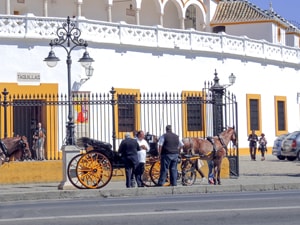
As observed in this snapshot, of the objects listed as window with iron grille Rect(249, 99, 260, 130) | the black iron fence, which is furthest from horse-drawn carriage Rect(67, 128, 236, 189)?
window with iron grille Rect(249, 99, 260, 130)

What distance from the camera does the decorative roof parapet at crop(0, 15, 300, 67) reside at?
33344mm

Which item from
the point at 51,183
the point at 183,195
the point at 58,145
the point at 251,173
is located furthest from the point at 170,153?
the point at 58,145

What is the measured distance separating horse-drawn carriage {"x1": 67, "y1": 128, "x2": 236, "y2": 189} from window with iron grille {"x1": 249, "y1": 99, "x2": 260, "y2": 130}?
62.2 ft

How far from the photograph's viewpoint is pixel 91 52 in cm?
3528

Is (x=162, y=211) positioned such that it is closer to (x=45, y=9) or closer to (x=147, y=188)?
(x=147, y=188)

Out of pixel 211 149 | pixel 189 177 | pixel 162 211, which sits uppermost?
pixel 211 149

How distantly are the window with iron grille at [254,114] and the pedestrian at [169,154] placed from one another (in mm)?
21476

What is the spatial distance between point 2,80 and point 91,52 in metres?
4.33

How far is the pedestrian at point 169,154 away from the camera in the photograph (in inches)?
878

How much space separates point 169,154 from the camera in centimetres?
2230

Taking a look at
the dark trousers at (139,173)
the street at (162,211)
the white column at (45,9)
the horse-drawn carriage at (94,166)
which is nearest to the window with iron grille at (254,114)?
the white column at (45,9)

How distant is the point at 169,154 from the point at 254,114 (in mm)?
22298

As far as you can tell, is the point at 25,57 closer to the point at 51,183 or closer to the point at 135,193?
the point at 51,183

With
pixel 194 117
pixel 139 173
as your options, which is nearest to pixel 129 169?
pixel 139 173
